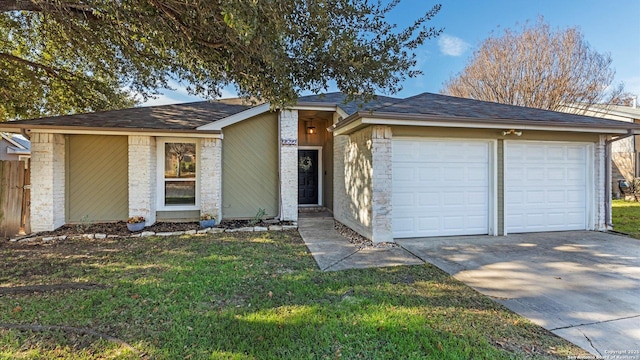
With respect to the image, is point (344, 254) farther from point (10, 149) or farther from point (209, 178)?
point (10, 149)

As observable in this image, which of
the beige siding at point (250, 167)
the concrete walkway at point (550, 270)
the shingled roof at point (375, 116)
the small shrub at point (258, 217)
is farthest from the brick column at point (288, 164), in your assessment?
the concrete walkway at point (550, 270)

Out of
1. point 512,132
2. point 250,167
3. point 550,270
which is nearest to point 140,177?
point 250,167

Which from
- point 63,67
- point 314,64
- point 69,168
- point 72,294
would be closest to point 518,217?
point 314,64

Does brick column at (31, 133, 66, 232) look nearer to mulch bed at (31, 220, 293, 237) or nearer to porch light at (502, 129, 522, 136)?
mulch bed at (31, 220, 293, 237)

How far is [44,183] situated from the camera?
7.32m

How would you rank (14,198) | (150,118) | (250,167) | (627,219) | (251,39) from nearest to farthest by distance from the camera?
(251,39), (14,198), (150,118), (250,167), (627,219)

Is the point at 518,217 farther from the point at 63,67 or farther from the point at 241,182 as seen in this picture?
the point at 63,67

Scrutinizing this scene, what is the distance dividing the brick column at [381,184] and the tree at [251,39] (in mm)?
1004

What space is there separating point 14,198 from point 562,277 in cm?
1133

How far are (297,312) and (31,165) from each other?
8253 millimetres

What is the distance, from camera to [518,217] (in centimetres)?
704

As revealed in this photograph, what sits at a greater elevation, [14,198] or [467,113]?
[467,113]

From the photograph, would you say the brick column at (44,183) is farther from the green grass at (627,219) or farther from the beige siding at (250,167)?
the green grass at (627,219)

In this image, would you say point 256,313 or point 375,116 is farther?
point 375,116
